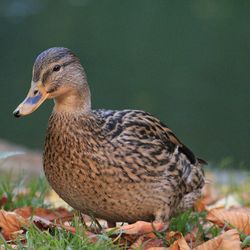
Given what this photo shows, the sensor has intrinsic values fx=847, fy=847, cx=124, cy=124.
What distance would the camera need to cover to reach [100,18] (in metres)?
21.0

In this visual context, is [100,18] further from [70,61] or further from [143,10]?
[70,61]

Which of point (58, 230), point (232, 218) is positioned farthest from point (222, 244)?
point (58, 230)

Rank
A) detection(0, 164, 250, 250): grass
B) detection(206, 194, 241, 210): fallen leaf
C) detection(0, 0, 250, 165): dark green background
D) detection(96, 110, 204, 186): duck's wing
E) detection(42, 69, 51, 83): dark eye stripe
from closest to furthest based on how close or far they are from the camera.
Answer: detection(0, 164, 250, 250): grass, detection(42, 69, 51, 83): dark eye stripe, detection(96, 110, 204, 186): duck's wing, detection(206, 194, 241, 210): fallen leaf, detection(0, 0, 250, 165): dark green background

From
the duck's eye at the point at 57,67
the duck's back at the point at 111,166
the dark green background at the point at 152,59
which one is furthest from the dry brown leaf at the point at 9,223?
the dark green background at the point at 152,59

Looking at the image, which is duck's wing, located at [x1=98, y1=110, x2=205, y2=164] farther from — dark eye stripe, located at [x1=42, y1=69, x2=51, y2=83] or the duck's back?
dark eye stripe, located at [x1=42, y1=69, x2=51, y2=83]

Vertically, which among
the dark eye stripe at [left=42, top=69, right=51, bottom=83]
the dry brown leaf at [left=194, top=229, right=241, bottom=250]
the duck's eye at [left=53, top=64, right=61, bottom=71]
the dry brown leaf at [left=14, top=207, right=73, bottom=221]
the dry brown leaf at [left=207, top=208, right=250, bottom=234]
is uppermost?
the duck's eye at [left=53, top=64, right=61, bottom=71]

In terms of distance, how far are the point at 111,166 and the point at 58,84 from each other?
53 cm

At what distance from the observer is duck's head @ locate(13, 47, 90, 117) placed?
14.7ft

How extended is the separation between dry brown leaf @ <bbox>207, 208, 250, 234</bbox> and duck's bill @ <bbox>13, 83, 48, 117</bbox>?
111 cm

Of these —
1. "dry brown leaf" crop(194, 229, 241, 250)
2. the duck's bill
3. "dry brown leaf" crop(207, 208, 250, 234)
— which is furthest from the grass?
the duck's bill

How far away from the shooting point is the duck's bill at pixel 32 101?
4.41 meters

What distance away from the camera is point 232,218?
450cm

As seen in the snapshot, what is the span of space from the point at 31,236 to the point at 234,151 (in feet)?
29.4

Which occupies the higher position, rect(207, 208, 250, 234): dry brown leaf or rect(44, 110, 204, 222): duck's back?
rect(44, 110, 204, 222): duck's back
